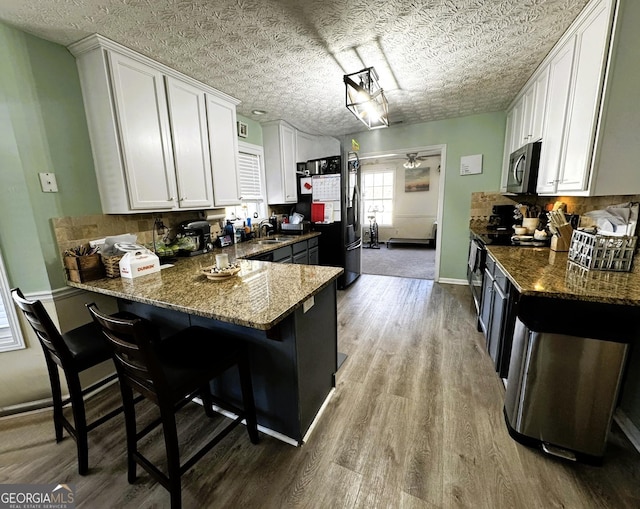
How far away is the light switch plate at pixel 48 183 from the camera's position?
169 centimetres

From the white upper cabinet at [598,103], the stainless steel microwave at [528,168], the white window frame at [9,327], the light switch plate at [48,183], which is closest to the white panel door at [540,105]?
the stainless steel microwave at [528,168]

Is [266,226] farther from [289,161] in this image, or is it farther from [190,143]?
[190,143]

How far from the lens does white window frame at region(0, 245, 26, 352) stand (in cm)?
171

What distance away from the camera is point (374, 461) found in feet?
4.59

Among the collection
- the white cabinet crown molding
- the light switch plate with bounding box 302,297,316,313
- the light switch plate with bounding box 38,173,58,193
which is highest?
the white cabinet crown molding

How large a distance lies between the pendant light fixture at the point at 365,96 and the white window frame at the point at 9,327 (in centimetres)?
262

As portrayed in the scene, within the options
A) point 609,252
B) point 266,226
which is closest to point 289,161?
point 266,226

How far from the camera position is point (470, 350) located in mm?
2352

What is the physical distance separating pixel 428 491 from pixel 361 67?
2.85 metres

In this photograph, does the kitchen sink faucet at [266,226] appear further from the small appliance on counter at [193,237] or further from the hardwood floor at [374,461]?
the hardwood floor at [374,461]

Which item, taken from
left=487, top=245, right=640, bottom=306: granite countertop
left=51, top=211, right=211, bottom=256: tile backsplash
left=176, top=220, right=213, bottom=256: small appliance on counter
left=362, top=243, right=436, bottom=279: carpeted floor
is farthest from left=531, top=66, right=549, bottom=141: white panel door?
left=51, top=211, right=211, bottom=256: tile backsplash

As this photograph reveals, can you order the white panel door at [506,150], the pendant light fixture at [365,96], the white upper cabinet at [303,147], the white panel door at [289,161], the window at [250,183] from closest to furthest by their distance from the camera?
the pendant light fixture at [365,96]
the white panel door at [506,150]
the window at [250,183]
the white panel door at [289,161]
the white upper cabinet at [303,147]

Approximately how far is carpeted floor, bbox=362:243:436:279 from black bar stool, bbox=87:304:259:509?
3.84 meters

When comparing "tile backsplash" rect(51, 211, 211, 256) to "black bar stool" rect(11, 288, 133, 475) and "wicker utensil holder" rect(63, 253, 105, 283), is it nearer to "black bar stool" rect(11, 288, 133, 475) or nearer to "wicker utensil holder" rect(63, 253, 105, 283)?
"wicker utensil holder" rect(63, 253, 105, 283)
